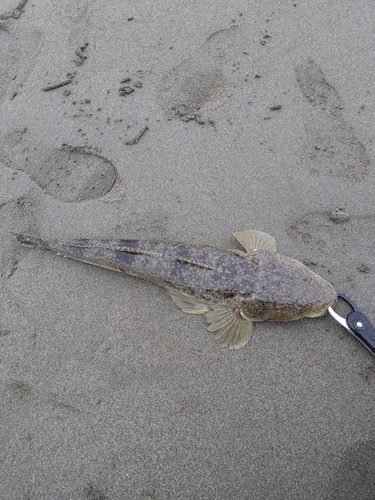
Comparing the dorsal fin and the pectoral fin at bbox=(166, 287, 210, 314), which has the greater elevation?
the dorsal fin

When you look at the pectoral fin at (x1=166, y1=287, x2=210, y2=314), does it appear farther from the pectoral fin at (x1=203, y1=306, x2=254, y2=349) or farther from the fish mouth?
the fish mouth

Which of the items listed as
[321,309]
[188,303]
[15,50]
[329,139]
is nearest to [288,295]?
[321,309]

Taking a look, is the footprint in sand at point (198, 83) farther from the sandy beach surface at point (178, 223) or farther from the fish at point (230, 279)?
the fish at point (230, 279)

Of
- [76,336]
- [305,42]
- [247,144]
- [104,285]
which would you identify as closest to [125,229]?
[104,285]

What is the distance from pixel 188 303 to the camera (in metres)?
3.43

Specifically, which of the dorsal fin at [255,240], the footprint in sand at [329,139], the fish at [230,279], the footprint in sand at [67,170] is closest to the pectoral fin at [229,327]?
the fish at [230,279]

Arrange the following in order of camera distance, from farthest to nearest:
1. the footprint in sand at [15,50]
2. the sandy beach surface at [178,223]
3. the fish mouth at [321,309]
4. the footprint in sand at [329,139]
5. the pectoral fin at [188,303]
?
1. the footprint in sand at [15,50]
2. the footprint in sand at [329,139]
3. the pectoral fin at [188,303]
4. the fish mouth at [321,309]
5. the sandy beach surface at [178,223]

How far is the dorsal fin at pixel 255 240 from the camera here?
351 cm

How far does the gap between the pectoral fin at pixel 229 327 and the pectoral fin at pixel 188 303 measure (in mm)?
69

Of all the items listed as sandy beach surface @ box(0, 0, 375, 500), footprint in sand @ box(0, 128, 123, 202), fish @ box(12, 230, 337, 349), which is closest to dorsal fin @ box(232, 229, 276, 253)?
fish @ box(12, 230, 337, 349)

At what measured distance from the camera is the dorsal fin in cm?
351

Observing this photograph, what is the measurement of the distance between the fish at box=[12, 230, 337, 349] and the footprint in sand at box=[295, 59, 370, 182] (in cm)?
107

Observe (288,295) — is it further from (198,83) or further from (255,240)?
(198,83)

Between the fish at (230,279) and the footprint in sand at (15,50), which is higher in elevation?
the footprint in sand at (15,50)
